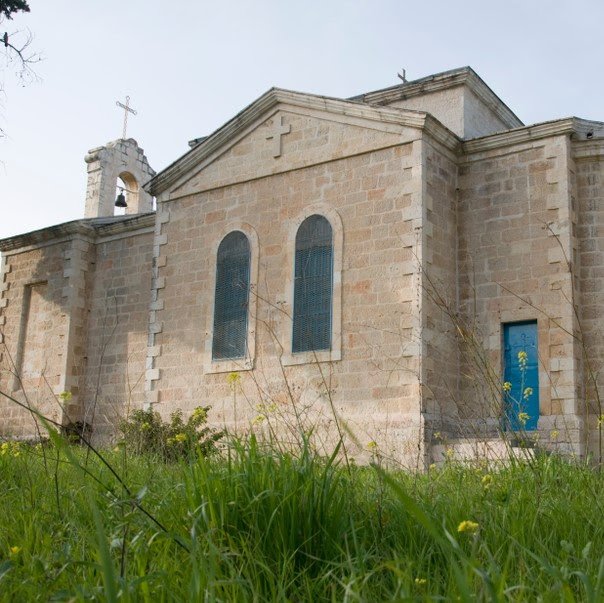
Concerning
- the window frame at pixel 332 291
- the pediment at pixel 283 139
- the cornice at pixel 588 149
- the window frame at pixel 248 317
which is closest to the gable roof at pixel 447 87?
the pediment at pixel 283 139

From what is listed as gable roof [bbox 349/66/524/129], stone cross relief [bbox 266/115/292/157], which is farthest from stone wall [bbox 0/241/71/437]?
gable roof [bbox 349/66/524/129]

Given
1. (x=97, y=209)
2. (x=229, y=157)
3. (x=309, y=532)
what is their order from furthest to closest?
1. (x=97, y=209)
2. (x=229, y=157)
3. (x=309, y=532)

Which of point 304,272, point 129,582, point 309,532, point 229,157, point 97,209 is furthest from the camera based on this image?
point 97,209

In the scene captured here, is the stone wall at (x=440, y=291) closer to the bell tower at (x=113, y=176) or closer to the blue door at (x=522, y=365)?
the blue door at (x=522, y=365)

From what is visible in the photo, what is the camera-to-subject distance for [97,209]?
1959 centimetres

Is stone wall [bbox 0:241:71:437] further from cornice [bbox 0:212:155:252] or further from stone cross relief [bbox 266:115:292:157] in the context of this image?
stone cross relief [bbox 266:115:292:157]

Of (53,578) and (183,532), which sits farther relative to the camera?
(183,532)

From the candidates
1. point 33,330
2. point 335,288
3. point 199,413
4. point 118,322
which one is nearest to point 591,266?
point 335,288

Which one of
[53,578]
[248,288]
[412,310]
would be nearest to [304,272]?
[248,288]

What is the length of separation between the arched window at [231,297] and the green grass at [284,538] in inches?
345

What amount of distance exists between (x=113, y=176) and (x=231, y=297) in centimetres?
719

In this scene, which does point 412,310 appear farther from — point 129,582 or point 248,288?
point 129,582

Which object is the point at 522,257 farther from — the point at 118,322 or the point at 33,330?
the point at 33,330

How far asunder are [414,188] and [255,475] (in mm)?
8891
